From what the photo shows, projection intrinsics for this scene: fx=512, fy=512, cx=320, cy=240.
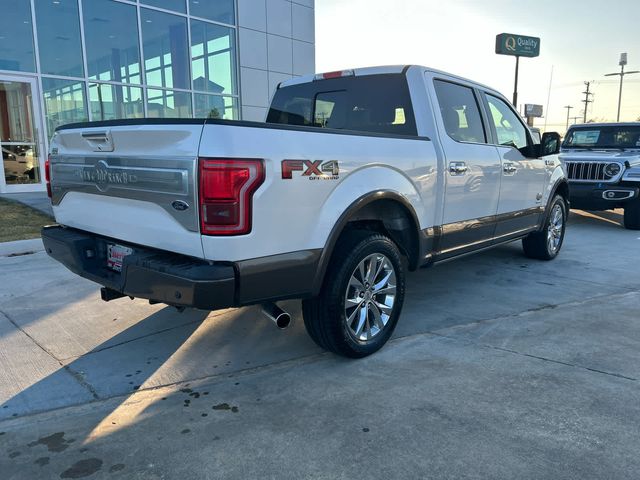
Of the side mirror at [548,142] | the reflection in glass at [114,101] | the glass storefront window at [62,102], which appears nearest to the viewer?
the side mirror at [548,142]

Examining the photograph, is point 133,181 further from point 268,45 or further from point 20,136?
point 268,45

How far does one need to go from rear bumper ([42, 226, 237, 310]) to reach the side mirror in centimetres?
441

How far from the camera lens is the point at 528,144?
18.2 ft

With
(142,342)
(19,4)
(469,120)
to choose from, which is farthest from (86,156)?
(19,4)

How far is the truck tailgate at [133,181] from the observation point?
8.56ft

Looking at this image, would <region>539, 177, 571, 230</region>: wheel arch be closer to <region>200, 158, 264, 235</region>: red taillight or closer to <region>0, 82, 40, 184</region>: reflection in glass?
<region>200, 158, 264, 235</region>: red taillight

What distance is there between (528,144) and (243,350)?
385 cm

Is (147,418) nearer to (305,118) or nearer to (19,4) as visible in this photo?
(305,118)

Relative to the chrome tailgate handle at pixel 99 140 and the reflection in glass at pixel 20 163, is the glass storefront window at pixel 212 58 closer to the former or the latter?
the reflection in glass at pixel 20 163

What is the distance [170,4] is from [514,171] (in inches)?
469

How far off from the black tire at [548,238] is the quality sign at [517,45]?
1875 centimetres

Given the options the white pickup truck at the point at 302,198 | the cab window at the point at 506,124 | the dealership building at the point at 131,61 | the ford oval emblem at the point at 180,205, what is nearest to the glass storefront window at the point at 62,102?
the dealership building at the point at 131,61

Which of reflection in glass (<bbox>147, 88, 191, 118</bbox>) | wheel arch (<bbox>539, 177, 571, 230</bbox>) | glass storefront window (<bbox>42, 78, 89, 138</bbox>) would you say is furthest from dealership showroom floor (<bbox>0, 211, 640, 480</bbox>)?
reflection in glass (<bbox>147, 88, 191, 118</bbox>)

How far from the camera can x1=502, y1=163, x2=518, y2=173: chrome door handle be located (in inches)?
194
